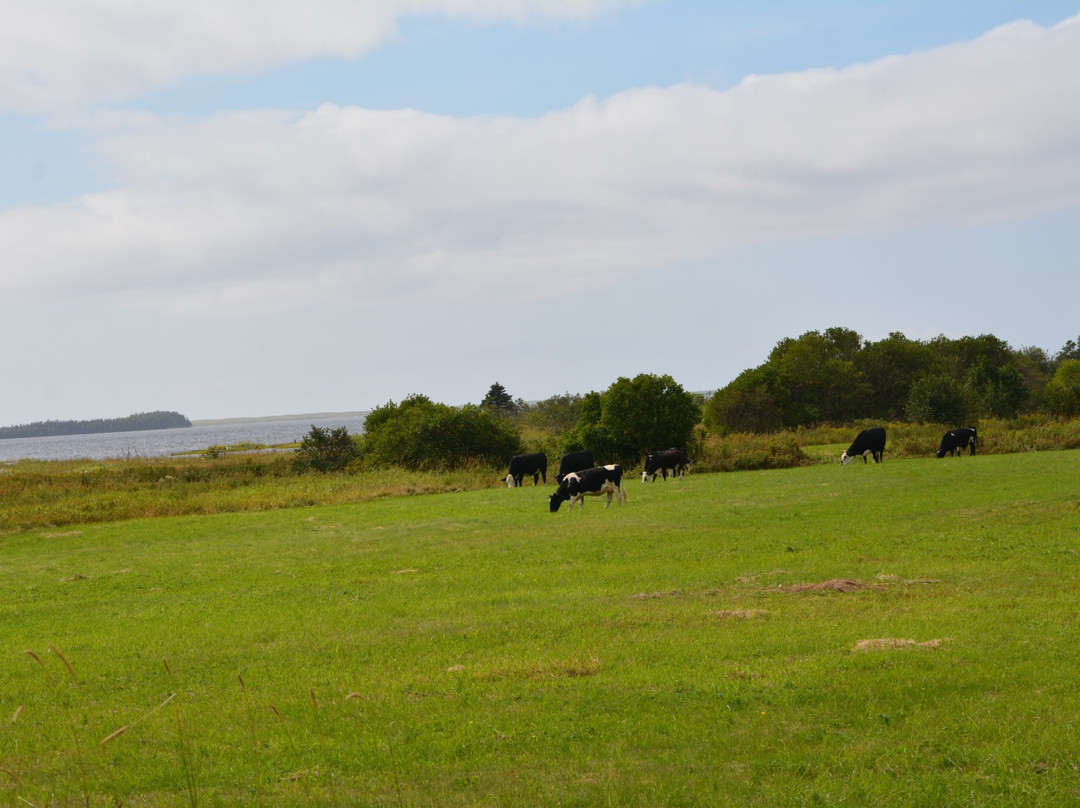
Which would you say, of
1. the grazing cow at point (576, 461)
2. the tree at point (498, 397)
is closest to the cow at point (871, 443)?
the grazing cow at point (576, 461)

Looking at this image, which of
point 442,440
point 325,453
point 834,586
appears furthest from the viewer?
point 325,453

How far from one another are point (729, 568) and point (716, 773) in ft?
34.9

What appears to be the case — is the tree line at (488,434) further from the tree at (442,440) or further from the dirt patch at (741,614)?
the dirt patch at (741,614)

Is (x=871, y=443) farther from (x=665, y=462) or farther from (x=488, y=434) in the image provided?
(x=488, y=434)

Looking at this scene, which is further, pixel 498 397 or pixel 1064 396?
pixel 498 397

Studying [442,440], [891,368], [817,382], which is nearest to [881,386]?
[891,368]

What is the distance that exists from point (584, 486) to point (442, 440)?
22.8m

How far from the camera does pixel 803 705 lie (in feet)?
30.4

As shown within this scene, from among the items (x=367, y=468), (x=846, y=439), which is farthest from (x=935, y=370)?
(x=367, y=468)

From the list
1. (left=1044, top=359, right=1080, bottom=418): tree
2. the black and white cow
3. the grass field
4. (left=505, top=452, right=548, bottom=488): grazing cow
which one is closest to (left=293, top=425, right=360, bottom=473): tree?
(left=505, top=452, right=548, bottom=488): grazing cow

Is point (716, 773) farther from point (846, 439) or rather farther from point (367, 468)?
A: point (846, 439)

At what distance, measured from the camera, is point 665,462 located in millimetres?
40875

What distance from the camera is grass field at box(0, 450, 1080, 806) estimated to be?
7.65 m

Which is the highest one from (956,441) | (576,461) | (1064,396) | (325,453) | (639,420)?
(1064,396)
